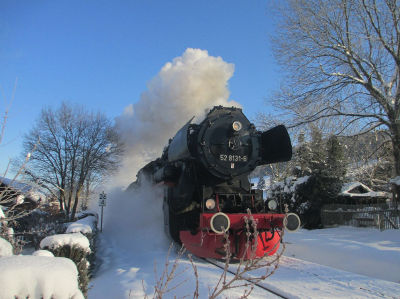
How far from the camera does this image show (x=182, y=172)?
760cm

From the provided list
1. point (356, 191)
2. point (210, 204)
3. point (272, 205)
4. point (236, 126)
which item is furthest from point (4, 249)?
point (356, 191)

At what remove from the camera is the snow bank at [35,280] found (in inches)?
67.3

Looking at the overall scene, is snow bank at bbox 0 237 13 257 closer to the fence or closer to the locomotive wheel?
the locomotive wheel

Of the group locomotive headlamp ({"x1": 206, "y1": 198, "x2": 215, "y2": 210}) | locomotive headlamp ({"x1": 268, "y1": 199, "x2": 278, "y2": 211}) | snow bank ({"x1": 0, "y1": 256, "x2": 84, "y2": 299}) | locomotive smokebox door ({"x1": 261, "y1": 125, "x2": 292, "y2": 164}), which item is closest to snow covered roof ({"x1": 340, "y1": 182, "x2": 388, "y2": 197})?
locomotive smokebox door ({"x1": 261, "y1": 125, "x2": 292, "y2": 164})

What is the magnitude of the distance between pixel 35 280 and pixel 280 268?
5330 millimetres

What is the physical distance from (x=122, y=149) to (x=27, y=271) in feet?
Answer: 61.7

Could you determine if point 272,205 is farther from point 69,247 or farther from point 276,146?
point 69,247

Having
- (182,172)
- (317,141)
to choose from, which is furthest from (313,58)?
(182,172)

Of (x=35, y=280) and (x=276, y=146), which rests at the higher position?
(x=276, y=146)

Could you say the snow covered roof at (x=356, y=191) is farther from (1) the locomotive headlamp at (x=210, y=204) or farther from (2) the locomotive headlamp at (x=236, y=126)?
(1) the locomotive headlamp at (x=210, y=204)

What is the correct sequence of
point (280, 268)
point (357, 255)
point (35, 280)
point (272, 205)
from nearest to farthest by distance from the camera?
point (35, 280) → point (280, 268) → point (272, 205) → point (357, 255)

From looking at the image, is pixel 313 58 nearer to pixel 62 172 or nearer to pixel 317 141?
pixel 317 141

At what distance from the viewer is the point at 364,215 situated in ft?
50.0

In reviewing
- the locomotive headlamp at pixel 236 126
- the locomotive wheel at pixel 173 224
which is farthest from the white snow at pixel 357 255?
the locomotive headlamp at pixel 236 126
